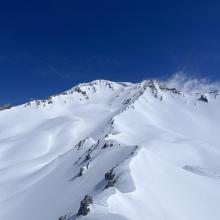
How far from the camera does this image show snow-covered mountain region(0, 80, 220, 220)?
121 ft

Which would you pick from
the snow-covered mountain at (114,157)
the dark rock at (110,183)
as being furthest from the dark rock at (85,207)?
the dark rock at (110,183)

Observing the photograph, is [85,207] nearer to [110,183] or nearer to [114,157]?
[110,183]

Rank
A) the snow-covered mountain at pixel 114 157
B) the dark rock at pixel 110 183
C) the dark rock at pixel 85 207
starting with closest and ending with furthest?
the dark rock at pixel 85 207 → the snow-covered mountain at pixel 114 157 → the dark rock at pixel 110 183

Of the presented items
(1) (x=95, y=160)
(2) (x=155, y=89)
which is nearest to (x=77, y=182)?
(1) (x=95, y=160)

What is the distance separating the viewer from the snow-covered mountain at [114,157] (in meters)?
36.8

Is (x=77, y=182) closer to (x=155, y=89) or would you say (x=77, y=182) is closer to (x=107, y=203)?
(x=107, y=203)

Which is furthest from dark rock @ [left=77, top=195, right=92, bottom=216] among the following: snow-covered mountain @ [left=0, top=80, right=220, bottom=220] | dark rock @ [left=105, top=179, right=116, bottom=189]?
dark rock @ [left=105, top=179, right=116, bottom=189]

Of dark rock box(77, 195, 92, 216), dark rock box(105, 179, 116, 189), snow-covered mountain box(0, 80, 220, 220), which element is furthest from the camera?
dark rock box(105, 179, 116, 189)

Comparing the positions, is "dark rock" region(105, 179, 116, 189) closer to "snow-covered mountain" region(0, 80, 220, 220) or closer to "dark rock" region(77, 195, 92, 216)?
"snow-covered mountain" region(0, 80, 220, 220)

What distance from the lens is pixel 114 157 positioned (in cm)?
5034

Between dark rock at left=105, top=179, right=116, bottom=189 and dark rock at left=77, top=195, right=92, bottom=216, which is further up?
dark rock at left=105, top=179, right=116, bottom=189

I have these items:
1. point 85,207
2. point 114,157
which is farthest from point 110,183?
point 114,157

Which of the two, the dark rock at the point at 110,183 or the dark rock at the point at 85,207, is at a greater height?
the dark rock at the point at 110,183

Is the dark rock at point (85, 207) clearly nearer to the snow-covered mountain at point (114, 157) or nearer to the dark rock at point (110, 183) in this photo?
the snow-covered mountain at point (114, 157)
